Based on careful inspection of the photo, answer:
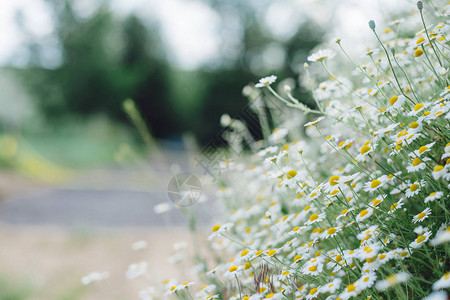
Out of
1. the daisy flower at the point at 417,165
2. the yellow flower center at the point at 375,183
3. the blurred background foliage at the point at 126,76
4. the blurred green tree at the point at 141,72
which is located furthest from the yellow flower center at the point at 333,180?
the blurred green tree at the point at 141,72

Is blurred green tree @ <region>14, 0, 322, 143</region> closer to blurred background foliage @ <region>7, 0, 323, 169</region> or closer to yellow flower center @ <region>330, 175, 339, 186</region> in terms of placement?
blurred background foliage @ <region>7, 0, 323, 169</region>

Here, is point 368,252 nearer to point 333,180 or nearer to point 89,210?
point 333,180

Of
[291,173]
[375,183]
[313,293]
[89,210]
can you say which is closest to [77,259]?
[89,210]

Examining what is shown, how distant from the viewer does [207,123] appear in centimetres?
1342

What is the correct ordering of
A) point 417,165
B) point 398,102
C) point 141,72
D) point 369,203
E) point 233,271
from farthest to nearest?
1. point 141,72
2. point 369,203
3. point 233,271
4. point 398,102
5. point 417,165

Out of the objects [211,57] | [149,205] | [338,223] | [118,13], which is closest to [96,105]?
[118,13]

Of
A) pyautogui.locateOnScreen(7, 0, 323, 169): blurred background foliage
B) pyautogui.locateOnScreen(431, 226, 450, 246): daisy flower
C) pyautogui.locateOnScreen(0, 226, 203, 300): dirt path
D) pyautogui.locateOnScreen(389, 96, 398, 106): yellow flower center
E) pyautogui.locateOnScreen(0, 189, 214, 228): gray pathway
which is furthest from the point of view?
pyautogui.locateOnScreen(7, 0, 323, 169): blurred background foliage

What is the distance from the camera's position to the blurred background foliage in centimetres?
1271

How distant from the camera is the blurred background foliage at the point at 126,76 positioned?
12711 millimetres

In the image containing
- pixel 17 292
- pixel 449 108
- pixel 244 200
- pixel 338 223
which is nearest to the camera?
pixel 449 108

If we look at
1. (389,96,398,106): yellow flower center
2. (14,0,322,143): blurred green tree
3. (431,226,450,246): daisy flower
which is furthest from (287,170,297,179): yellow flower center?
(14,0,322,143): blurred green tree

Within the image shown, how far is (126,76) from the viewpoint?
13.8 m

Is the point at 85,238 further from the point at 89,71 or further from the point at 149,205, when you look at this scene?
the point at 89,71

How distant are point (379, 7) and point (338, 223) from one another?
1.42 meters
